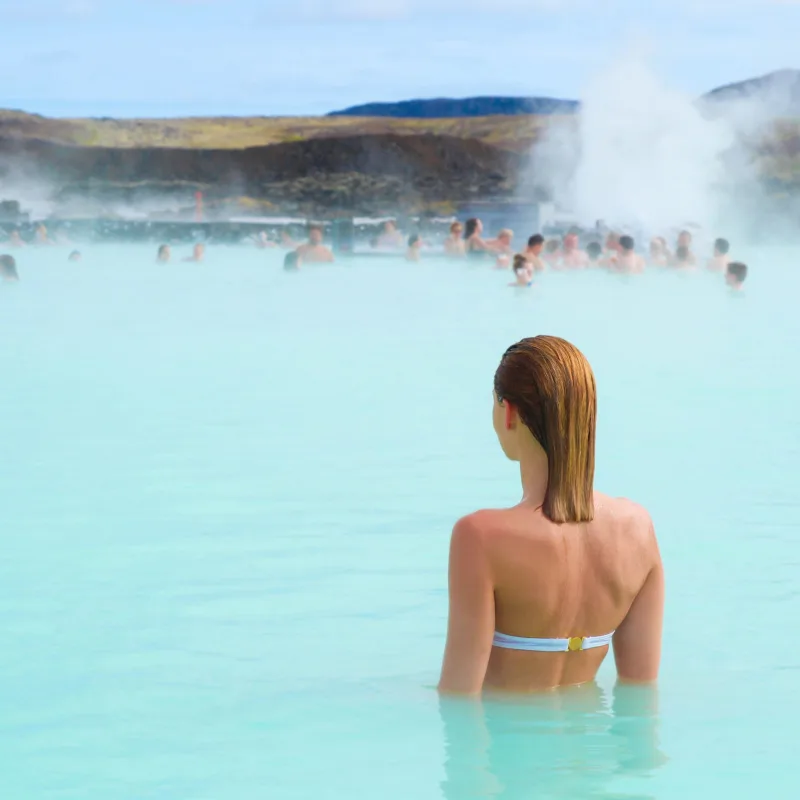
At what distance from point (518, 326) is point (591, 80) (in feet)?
55.3

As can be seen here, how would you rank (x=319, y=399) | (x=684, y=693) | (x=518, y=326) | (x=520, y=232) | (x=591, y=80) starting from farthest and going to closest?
(x=591, y=80), (x=520, y=232), (x=518, y=326), (x=319, y=399), (x=684, y=693)

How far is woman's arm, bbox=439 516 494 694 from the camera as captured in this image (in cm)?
Answer: 225

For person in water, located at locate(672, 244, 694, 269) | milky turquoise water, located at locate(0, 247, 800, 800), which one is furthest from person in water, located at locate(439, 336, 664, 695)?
A: person in water, located at locate(672, 244, 694, 269)

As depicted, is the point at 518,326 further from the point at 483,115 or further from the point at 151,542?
the point at 483,115

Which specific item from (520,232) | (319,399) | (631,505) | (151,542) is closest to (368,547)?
(151,542)

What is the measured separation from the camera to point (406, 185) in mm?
29047

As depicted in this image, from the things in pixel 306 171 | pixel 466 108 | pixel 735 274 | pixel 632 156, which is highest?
pixel 466 108

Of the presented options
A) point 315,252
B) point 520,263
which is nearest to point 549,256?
point 315,252

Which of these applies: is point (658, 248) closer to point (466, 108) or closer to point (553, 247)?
point (553, 247)

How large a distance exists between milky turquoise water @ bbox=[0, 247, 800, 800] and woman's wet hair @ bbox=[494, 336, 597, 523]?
1.44 ft

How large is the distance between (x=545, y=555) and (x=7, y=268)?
1362cm

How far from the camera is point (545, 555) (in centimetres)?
228

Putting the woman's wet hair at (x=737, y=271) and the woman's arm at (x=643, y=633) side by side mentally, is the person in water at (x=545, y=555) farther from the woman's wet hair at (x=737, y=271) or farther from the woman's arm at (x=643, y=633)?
the woman's wet hair at (x=737, y=271)

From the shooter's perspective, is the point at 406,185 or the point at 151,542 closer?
the point at 151,542
